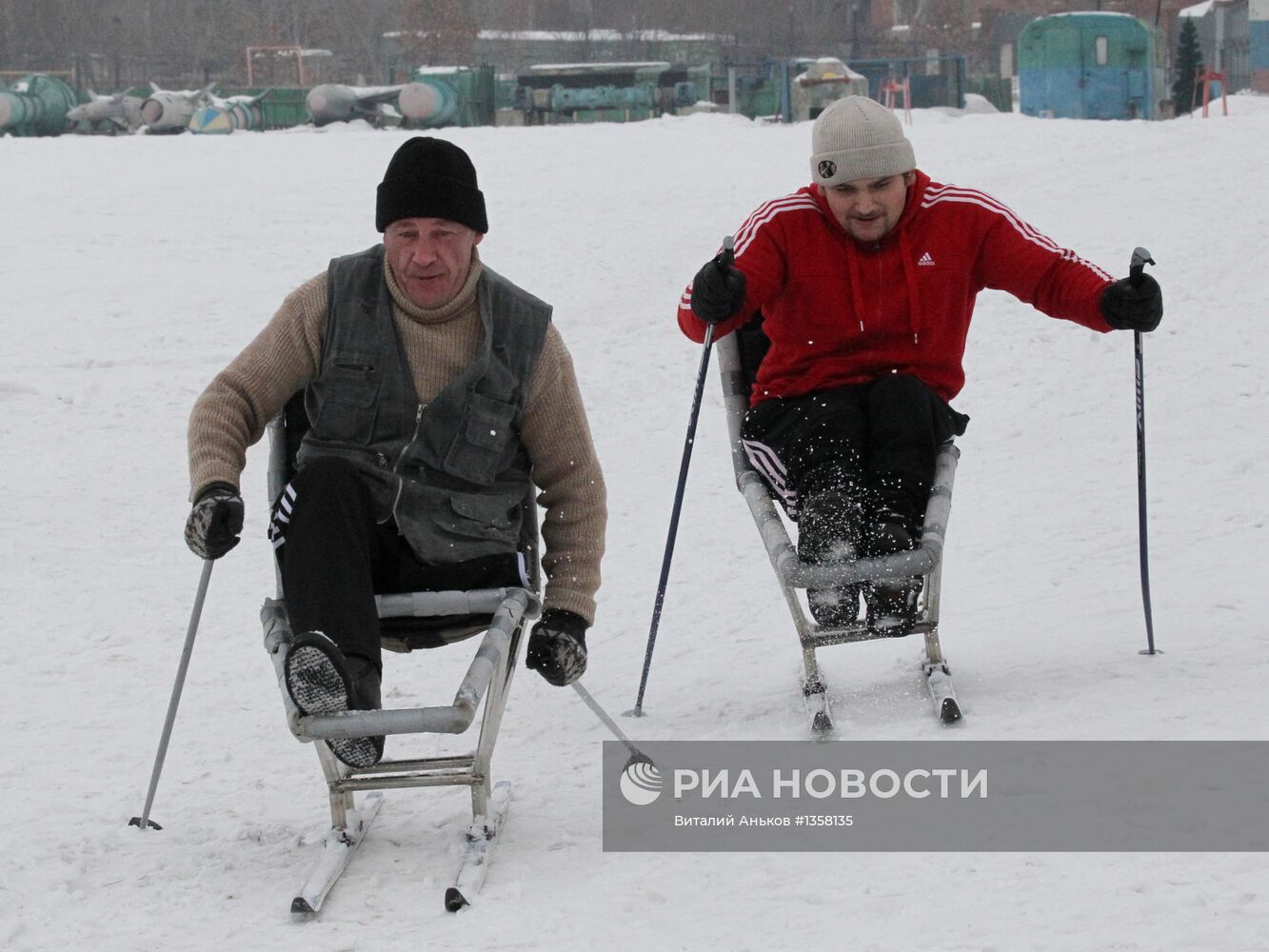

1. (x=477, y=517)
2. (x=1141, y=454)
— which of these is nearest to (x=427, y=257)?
(x=477, y=517)

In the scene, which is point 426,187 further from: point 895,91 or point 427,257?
point 895,91

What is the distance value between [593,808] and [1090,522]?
10.6 feet

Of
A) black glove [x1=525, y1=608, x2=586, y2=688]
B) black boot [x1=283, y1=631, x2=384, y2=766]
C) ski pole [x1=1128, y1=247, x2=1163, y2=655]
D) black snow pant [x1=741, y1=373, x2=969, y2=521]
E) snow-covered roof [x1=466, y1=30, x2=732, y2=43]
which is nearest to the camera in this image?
black boot [x1=283, y1=631, x2=384, y2=766]

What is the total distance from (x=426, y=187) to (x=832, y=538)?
136cm

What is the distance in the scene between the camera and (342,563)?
11.3ft

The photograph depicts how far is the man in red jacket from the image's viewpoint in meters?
4.42

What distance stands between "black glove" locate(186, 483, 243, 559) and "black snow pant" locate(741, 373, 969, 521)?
1582 mm

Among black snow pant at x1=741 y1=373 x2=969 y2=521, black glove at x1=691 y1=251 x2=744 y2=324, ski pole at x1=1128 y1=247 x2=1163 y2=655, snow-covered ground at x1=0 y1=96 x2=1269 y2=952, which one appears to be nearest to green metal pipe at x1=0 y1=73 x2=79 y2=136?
snow-covered ground at x1=0 y1=96 x2=1269 y2=952

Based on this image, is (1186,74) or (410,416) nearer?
(410,416)

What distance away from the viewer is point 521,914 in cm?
313

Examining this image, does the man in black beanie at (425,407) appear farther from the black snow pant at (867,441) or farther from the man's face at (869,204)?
the man's face at (869,204)

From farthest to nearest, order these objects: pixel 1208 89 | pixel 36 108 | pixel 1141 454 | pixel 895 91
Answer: pixel 895 91 < pixel 36 108 < pixel 1208 89 < pixel 1141 454

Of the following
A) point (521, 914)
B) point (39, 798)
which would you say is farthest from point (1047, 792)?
point (39, 798)

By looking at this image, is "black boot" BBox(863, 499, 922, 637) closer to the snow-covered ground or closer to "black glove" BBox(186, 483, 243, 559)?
the snow-covered ground
